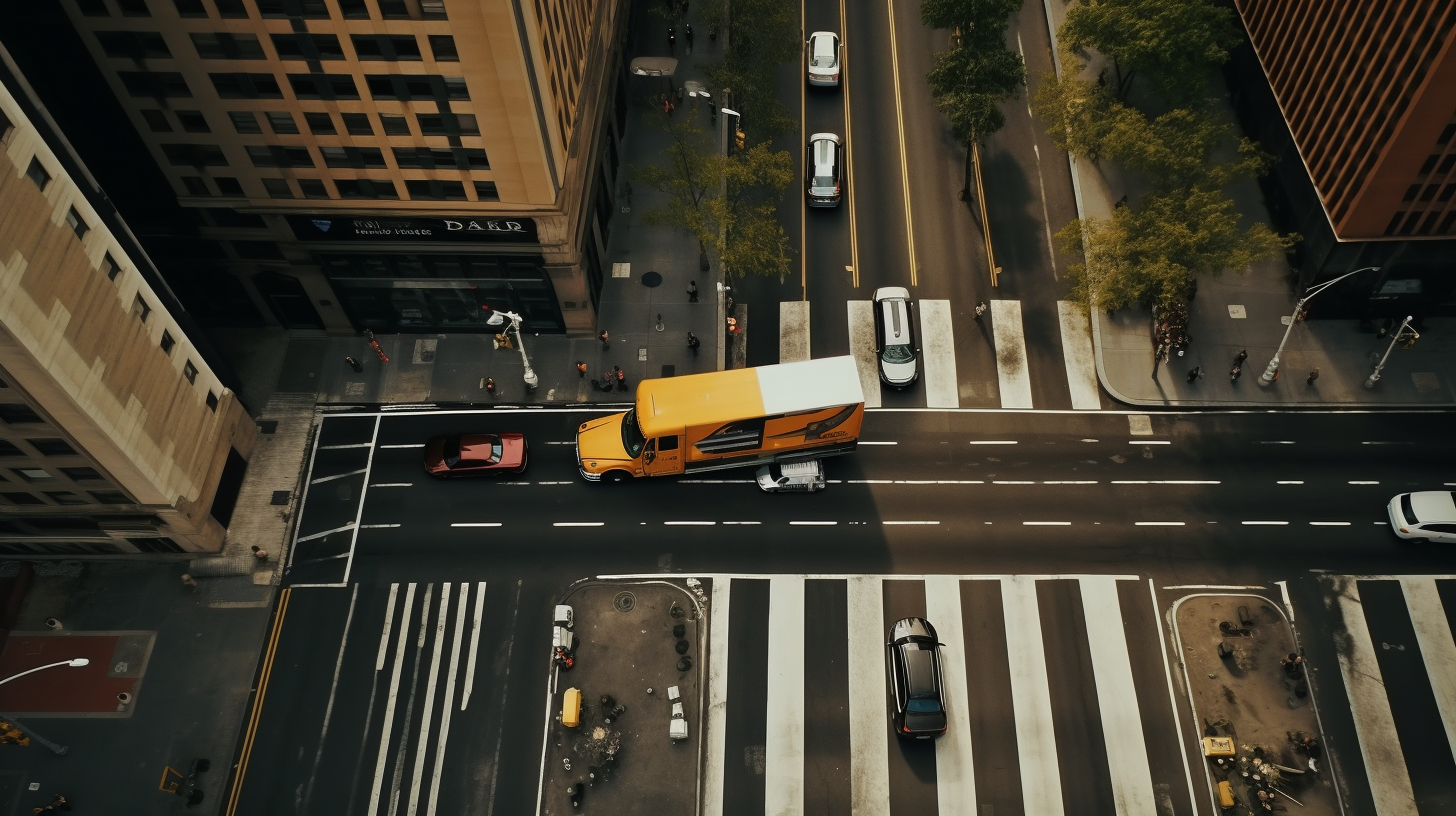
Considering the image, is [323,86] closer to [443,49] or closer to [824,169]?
[443,49]

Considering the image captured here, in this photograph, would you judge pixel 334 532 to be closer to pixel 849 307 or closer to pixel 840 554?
pixel 840 554

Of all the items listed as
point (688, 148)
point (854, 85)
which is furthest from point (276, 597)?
point (854, 85)

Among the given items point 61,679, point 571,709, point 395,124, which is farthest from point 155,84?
point 571,709

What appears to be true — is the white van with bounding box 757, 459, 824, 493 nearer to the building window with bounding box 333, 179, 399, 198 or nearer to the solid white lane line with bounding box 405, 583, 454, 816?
the solid white lane line with bounding box 405, 583, 454, 816

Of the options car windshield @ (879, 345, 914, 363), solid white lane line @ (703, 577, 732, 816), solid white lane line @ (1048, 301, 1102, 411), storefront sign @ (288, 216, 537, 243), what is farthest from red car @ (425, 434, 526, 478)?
solid white lane line @ (1048, 301, 1102, 411)

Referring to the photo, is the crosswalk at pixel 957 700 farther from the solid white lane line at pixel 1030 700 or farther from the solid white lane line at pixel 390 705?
the solid white lane line at pixel 390 705

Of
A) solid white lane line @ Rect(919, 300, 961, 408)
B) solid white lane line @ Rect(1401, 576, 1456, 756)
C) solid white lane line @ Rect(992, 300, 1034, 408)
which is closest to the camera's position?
solid white lane line @ Rect(1401, 576, 1456, 756)

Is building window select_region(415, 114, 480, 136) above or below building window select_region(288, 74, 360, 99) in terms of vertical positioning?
below
